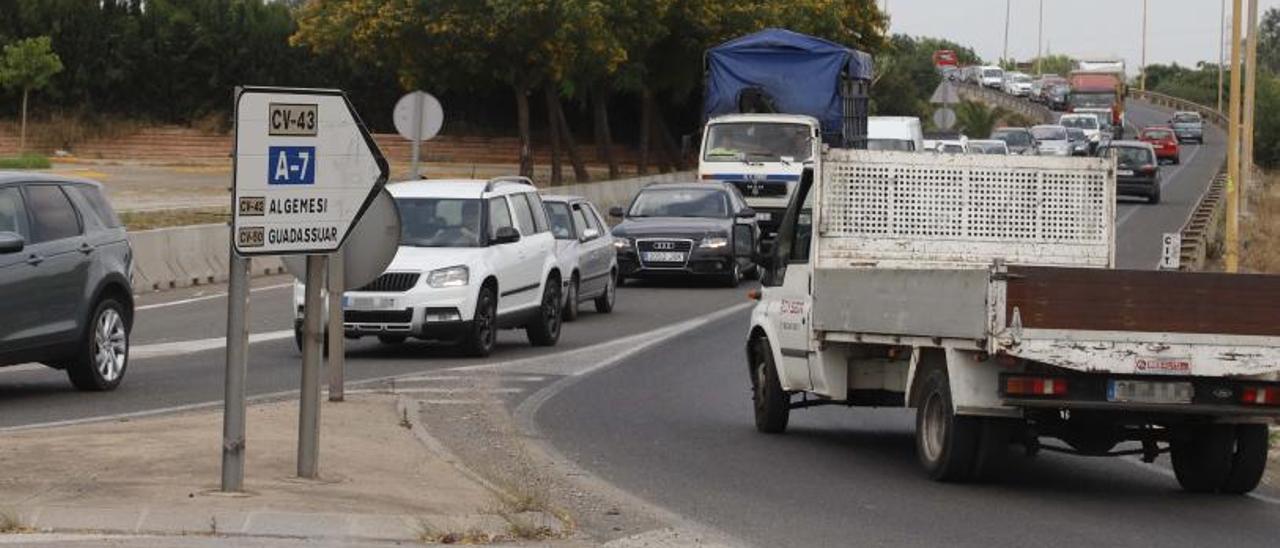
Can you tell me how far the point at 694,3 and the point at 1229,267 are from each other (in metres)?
31.5

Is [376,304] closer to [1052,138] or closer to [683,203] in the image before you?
[683,203]

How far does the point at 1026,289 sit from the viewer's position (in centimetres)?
1184

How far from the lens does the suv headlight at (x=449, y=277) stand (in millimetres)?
21266

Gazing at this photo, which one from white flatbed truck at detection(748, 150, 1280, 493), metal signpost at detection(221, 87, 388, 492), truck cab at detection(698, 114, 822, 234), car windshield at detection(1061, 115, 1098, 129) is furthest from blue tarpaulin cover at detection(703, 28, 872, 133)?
car windshield at detection(1061, 115, 1098, 129)

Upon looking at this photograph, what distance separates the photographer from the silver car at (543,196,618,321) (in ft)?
85.4

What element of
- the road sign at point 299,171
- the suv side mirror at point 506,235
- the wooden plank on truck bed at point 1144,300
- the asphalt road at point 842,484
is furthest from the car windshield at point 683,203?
the road sign at point 299,171

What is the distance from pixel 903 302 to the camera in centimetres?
1296

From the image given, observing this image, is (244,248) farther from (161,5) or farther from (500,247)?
(161,5)

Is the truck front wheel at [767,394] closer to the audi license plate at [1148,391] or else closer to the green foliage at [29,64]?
the audi license plate at [1148,391]

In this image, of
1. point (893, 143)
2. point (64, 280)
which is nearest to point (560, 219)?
point (64, 280)

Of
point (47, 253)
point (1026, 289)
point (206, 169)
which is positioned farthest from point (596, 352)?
point (206, 169)

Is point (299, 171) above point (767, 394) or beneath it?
above

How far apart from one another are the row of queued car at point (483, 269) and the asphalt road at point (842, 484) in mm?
1830

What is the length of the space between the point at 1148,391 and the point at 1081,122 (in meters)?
75.0
